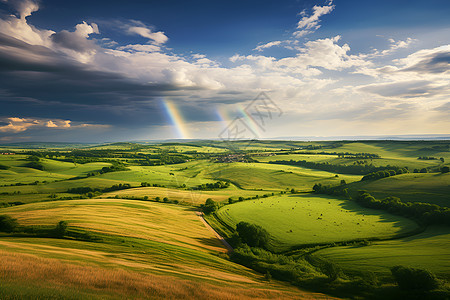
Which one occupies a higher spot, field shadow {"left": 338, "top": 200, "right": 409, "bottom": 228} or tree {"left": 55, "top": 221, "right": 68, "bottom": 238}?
tree {"left": 55, "top": 221, "right": 68, "bottom": 238}

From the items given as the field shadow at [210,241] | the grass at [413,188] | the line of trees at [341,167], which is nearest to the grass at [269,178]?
the line of trees at [341,167]

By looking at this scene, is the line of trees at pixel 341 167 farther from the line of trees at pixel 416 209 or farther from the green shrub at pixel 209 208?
the green shrub at pixel 209 208

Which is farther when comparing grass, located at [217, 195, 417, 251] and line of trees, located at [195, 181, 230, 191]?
line of trees, located at [195, 181, 230, 191]

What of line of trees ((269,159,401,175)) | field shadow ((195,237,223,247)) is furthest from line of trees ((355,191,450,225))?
line of trees ((269,159,401,175))

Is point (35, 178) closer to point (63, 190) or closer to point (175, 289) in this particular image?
point (63, 190)

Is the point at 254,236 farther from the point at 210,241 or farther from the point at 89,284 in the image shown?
the point at 89,284

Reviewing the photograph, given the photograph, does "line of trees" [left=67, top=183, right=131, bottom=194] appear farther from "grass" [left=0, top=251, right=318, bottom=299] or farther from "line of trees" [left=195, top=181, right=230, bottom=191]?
"grass" [left=0, top=251, right=318, bottom=299]

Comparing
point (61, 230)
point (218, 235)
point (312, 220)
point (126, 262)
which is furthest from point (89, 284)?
point (312, 220)
